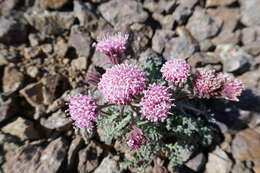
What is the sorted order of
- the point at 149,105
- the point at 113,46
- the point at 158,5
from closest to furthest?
1. the point at 149,105
2. the point at 113,46
3. the point at 158,5

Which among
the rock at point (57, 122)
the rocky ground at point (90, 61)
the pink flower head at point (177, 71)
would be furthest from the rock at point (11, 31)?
the pink flower head at point (177, 71)

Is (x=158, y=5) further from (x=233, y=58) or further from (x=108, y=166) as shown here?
(x=108, y=166)

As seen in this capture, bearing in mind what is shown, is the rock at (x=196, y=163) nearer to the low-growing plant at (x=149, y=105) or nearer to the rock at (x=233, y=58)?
the low-growing plant at (x=149, y=105)

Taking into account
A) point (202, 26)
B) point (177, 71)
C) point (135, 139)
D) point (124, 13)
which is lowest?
point (135, 139)

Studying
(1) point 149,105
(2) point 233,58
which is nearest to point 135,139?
(1) point 149,105

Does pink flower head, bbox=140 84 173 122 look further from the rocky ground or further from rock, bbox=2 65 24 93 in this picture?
rock, bbox=2 65 24 93

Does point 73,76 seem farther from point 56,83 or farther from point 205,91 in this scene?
point 205,91

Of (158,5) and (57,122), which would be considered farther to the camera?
(158,5)

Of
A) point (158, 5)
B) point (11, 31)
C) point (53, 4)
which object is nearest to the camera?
point (11, 31)

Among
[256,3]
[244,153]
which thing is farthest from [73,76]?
[256,3]
